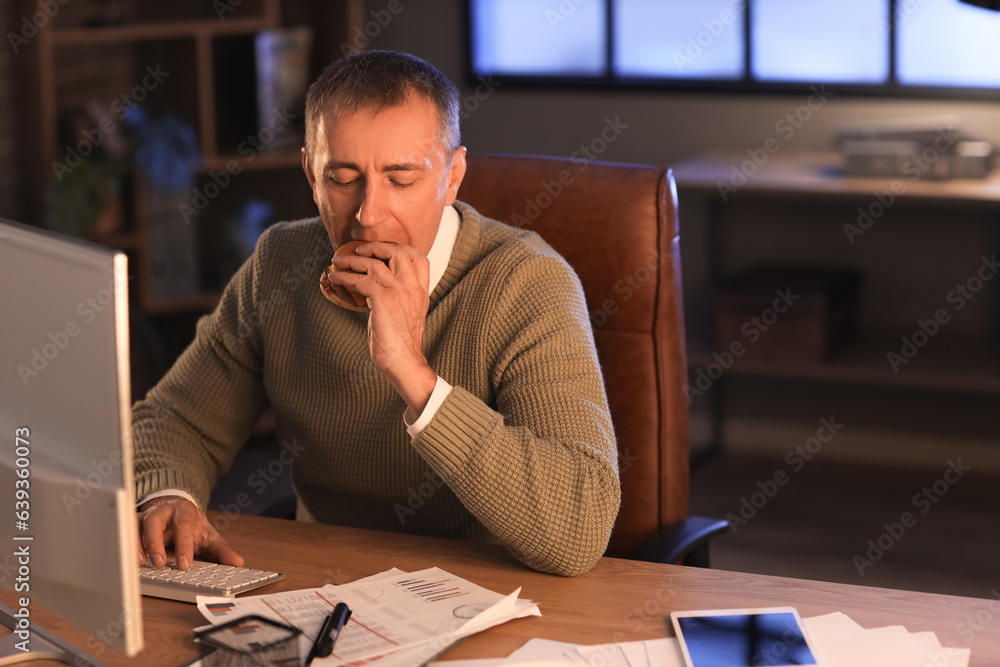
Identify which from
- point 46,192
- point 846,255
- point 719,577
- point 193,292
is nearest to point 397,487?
point 719,577

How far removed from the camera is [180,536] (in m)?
1.43

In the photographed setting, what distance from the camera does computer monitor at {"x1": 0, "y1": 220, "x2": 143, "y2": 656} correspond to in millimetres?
933

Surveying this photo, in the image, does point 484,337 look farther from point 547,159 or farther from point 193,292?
point 193,292

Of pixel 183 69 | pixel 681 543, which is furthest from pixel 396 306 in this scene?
pixel 183 69

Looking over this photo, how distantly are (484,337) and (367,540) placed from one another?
309 mm

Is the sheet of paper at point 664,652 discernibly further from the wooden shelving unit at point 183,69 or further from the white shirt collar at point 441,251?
the wooden shelving unit at point 183,69

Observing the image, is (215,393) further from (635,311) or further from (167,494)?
(635,311)

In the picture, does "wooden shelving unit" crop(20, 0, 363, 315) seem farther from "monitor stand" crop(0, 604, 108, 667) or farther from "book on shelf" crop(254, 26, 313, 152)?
"monitor stand" crop(0, 604, 108, 667)

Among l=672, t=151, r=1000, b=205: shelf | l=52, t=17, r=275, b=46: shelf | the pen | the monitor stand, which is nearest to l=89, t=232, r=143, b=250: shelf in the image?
l=52, t=17, r=275, b=46: shelf

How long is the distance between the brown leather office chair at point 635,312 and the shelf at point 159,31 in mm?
1833

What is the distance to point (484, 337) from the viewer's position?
1.57 m

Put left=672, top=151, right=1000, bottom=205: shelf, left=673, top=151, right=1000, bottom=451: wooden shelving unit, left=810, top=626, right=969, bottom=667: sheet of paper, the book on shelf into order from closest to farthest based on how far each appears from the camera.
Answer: left=810, top=626, right=969, bottom=667: sheet of paper < left=672, top=151, right=1000, bottom=205: shelf < left=673, top=151, right=1000, bottom=451: wooden shelving unit < the book on shelf

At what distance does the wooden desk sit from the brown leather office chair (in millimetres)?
389

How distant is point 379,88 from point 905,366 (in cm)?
229
